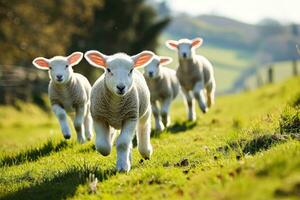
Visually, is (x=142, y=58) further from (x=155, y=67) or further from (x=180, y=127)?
(x=180, y=127)

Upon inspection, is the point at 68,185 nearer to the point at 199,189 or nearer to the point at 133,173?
the point at 133,173

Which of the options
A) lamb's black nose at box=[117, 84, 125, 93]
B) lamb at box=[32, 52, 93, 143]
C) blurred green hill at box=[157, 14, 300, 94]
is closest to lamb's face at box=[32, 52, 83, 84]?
lamb at box=[32, 52, 93, 143]

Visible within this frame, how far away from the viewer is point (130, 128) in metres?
7.03

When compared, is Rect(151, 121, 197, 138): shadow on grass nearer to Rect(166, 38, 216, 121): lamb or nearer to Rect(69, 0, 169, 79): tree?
Rect(166, 38, 216, 121): lamb

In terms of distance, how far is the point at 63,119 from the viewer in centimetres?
1020

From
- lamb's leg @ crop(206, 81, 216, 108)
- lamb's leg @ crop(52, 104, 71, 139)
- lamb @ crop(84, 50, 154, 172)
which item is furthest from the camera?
lamb's leg @ crop(206, 81, 216, 108)

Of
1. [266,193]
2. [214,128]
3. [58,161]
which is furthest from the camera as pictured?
[214,128]

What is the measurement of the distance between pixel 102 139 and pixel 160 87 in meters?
5.83

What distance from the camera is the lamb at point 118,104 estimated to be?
6.82 metres

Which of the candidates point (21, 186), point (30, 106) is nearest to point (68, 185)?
point (21, 186)

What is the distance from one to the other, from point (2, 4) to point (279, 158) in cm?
2179

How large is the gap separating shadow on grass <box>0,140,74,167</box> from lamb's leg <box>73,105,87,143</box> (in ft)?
2.09

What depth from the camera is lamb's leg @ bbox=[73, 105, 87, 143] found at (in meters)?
10.4

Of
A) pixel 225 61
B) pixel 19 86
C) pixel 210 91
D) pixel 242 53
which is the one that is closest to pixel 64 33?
pixel 19 86
